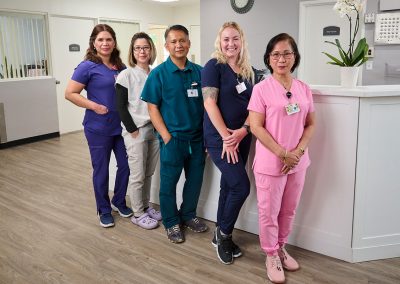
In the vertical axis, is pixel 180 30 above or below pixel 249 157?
above

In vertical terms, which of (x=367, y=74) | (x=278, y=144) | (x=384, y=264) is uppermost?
(x=367, y=74)

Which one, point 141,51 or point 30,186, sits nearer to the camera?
point 141,51

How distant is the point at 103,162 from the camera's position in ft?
9.00

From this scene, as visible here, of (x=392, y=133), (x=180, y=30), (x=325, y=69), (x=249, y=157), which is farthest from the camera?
(x=325, y=69)

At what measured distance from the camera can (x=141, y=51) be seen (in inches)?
102

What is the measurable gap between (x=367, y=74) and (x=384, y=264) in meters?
2.99

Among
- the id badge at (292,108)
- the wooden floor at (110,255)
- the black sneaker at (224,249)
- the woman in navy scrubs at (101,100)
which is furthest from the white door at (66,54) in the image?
the id badge at (292,108)

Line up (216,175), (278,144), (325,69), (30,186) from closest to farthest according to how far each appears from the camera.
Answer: (278,144) → (216,175) → (30,186) → (325,69)

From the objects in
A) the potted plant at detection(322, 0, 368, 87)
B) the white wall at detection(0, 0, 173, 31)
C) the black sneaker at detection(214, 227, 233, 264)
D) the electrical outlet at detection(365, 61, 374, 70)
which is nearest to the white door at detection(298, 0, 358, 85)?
the electrical outlet at detection(365, 61, 374, 70)

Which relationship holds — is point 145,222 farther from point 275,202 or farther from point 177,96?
point 275,202

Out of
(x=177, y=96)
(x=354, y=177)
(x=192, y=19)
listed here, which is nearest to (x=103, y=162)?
(x=177, y=96)

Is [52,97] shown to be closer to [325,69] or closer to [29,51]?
[29,51]

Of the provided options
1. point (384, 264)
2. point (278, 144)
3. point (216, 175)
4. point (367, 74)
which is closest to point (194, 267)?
point (216, 175)

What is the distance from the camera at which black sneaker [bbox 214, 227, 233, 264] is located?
7.41 feet
